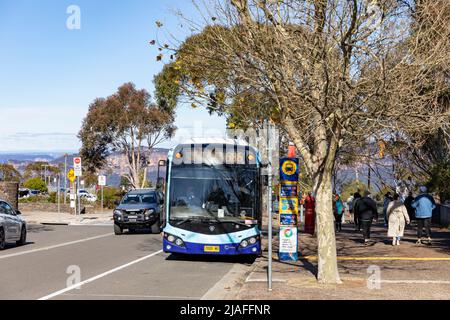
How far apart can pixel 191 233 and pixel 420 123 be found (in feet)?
22.1

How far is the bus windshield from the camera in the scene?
690 inches

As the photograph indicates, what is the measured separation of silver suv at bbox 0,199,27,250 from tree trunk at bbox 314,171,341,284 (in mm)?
11677

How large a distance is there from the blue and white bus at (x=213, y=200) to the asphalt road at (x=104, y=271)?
→ 68 centimetres

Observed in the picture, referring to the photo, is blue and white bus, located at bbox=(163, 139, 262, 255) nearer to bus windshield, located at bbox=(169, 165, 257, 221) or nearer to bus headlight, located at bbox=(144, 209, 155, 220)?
bus windshield, located at bbox=(169, 165, 257, 221)

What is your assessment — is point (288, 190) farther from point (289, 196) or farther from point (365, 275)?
point (365, 275)

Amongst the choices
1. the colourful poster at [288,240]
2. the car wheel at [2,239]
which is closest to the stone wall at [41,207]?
the car wheel at [2,239]

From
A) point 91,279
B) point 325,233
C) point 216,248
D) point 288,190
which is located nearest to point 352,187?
point 288,190

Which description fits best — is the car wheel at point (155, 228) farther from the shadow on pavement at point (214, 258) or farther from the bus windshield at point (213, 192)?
the bus windshield at point (213, 192)

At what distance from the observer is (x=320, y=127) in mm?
13422

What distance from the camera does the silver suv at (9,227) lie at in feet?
69.0

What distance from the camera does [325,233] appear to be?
13.0 meters

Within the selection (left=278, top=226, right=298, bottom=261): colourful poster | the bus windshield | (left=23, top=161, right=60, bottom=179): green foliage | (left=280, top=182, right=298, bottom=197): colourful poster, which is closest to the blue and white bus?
the bus windshield

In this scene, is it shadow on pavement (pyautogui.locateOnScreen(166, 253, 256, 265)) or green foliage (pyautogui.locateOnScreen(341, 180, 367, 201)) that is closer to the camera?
shadow on pavement (pyautogui.locateOnScreen(166, 253, 256, 265))
